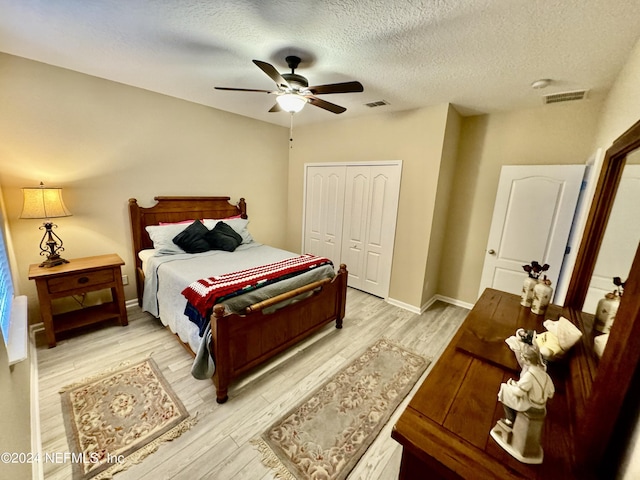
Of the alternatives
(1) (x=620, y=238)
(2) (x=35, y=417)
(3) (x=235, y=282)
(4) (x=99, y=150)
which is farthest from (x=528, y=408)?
(4) (x=99, y=150)

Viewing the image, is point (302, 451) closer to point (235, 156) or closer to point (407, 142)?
point (407, 142)

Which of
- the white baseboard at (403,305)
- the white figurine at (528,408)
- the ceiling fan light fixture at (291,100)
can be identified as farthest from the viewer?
the white baseboard at (403,305)

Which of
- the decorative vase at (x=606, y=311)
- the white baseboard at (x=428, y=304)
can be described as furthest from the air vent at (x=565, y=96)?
the white baseboard at (x=428, y=304)

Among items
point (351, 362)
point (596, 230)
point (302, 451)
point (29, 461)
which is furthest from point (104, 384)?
point (596, 230)

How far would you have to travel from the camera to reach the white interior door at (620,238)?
1.03 m

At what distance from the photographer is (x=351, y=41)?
5.95 ft

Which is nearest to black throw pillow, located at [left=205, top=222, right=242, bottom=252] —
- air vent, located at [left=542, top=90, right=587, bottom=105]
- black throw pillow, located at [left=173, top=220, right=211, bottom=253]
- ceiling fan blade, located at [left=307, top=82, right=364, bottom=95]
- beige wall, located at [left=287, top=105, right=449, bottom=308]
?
black throw pillow, located at [left=173, top=220, right=211, bottom=253]

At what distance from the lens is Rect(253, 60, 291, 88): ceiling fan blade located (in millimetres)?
1703

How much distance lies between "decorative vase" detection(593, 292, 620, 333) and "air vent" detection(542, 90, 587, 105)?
234 cm

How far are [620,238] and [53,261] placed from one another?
4.10 m

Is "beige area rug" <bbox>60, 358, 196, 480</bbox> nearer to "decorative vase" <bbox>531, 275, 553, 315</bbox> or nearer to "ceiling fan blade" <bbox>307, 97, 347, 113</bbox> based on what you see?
"decorative vase" <bbox>531, 275, 553, 315</bbox>

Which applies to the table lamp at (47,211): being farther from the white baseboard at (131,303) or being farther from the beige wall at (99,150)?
the white baseboard at (131,303)

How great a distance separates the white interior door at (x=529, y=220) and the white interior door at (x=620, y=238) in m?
1.86

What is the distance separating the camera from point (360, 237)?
12.6ft
